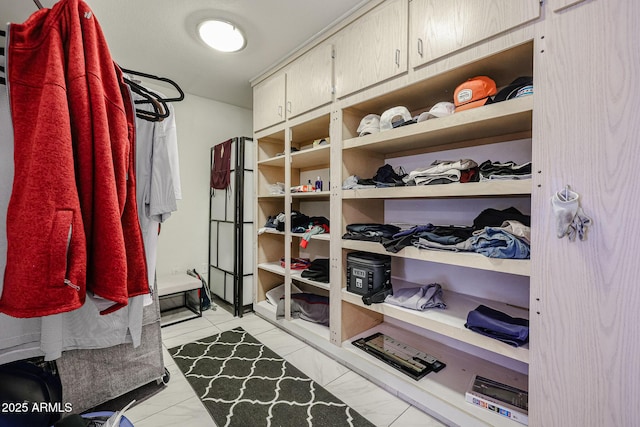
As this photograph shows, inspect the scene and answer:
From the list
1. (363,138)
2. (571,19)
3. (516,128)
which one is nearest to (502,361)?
(516,128)

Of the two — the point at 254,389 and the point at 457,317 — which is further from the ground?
the point at 457,317

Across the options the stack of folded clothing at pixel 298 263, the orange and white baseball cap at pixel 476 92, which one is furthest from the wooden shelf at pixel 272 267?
the orange and white baseball cap at pixel 476 92

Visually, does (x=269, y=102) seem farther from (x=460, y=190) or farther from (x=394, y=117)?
(x=460, y=190)

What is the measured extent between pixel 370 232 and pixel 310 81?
128 centimetres

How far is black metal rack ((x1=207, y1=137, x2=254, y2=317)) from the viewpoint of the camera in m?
2.81

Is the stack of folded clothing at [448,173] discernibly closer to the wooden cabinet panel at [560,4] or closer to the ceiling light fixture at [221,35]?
the wooden cabinet panel at [560,4]

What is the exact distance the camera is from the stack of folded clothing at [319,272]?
2242 millimetres

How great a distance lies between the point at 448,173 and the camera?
1474mm

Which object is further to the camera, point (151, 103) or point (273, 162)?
point (273, 162)

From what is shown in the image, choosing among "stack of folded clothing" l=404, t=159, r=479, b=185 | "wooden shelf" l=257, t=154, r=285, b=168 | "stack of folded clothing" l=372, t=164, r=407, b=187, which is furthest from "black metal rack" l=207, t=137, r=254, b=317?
"stack of folded clothing" l=404, t=159, r=479, b=185

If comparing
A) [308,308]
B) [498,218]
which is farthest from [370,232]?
[308,308]

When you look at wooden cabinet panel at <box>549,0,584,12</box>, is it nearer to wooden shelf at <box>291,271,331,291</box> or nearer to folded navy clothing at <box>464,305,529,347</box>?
folded navy clothing at <box>464,305,529,347</box>

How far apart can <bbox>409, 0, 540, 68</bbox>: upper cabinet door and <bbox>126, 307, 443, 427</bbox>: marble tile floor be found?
194 cm

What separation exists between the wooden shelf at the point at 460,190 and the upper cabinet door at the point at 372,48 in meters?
0.69
